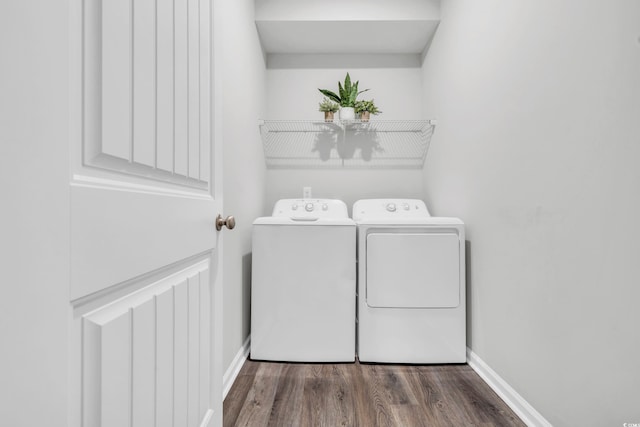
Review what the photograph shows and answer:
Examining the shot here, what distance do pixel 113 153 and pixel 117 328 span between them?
279mm

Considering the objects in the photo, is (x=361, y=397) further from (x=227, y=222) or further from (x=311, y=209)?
(x=311, y=209)

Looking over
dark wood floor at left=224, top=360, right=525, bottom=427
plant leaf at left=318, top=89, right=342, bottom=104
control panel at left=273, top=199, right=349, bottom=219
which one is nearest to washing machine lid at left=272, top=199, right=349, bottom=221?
control panel at left=273, top=199, right=349, bottom=219

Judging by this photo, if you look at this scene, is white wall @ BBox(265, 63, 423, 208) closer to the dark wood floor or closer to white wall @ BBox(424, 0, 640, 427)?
white wall @ BBox(424, 0, 640, 427)

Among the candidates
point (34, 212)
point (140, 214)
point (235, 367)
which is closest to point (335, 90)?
point (235, 367)

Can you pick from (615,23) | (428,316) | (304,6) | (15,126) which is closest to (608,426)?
(428,316)

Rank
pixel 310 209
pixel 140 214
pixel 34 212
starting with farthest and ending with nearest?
1. pixel 310 209
2. pixel 140 214
3. pixel 34 212

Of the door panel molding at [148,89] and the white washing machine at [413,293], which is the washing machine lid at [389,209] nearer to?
the white washing machine at [413,293]

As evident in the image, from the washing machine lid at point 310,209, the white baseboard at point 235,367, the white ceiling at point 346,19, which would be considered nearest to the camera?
the white baseboard at point 235,367

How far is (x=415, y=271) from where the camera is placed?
1.81 m

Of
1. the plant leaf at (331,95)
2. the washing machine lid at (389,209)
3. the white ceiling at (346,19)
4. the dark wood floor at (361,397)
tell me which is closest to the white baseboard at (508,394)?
the dark wood floor at (361,397)

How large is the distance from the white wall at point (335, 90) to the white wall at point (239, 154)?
0.35 meters

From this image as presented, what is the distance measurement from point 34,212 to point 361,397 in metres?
1.48

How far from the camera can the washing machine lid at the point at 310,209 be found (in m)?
2.33

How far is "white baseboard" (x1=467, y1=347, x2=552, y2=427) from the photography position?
1258mm
